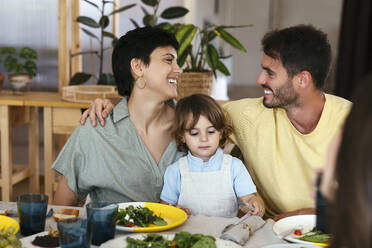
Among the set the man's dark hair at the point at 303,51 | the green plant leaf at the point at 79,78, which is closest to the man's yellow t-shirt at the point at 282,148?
the man's dark hair at the point at 303,51

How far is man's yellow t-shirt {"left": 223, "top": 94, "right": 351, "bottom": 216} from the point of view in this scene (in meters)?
1.87

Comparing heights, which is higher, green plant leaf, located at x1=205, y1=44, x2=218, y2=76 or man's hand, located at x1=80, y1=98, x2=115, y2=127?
green plant leaf, located at x1=205, y1=44, x2=218, y2=76

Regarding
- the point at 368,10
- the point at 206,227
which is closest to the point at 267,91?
the point at 206,227

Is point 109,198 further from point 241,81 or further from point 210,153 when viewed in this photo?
point 241,81

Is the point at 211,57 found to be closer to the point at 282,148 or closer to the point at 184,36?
the point at 184,36

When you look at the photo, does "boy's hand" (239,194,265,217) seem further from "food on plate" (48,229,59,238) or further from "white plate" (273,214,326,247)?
"food on plate" (48,229,59,238)

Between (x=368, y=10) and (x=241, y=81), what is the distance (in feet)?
11.7

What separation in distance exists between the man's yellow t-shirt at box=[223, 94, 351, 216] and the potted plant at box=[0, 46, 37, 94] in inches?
74.0

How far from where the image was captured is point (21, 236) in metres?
1.34

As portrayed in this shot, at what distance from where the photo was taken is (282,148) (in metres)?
1.93

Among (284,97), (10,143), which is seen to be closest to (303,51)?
(284,97)

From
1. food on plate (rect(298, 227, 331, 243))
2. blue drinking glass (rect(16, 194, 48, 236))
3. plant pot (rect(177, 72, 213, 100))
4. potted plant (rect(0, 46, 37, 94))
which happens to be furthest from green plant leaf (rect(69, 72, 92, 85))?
food on plate (rect(298, 227, 331, 243))

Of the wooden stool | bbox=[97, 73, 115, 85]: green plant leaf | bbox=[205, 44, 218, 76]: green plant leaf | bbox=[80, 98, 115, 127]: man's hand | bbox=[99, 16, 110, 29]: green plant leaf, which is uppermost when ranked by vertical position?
bbox=[99, 16, 110, 29]: green plant leaf

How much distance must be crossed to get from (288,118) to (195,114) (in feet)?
1.24
